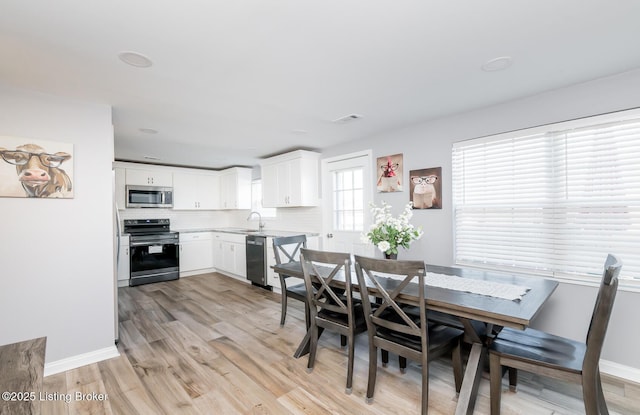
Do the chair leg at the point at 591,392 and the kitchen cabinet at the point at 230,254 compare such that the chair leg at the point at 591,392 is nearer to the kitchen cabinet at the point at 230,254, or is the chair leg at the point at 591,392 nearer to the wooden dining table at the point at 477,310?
the wooden dining table at the point at 477,310

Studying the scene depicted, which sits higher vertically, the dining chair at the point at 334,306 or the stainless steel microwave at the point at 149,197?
the stainless steel microwave at the point at 149,197

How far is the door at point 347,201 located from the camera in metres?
4.11

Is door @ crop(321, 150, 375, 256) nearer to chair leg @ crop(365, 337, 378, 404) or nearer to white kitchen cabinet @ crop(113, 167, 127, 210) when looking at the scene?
chair leg @ crop(365, 337, 378, 404)

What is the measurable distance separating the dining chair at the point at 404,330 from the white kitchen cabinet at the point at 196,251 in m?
4.81

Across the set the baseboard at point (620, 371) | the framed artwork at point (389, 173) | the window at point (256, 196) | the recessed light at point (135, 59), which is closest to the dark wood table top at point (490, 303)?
the baseboard at point (620, 371)

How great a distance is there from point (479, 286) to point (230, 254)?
4.57m

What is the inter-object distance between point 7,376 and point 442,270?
2.75 m

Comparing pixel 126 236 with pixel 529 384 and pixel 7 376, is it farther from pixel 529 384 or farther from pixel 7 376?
pixel 529 384

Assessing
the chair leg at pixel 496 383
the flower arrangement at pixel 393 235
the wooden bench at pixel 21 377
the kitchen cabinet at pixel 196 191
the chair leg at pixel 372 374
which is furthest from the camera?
the kitchen cabinet at pixel 196 191

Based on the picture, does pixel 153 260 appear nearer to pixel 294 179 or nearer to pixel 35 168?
pixel 294 179

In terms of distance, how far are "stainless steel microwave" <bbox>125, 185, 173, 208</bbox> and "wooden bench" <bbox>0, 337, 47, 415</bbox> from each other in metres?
4.78

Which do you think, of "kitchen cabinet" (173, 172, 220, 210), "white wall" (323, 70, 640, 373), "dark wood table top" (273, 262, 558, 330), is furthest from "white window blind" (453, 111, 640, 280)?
"kitchen cabinet" (173, 172, 220, 210)

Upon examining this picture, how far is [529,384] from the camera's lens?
7.16 feet

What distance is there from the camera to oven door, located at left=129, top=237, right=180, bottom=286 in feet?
17.1
